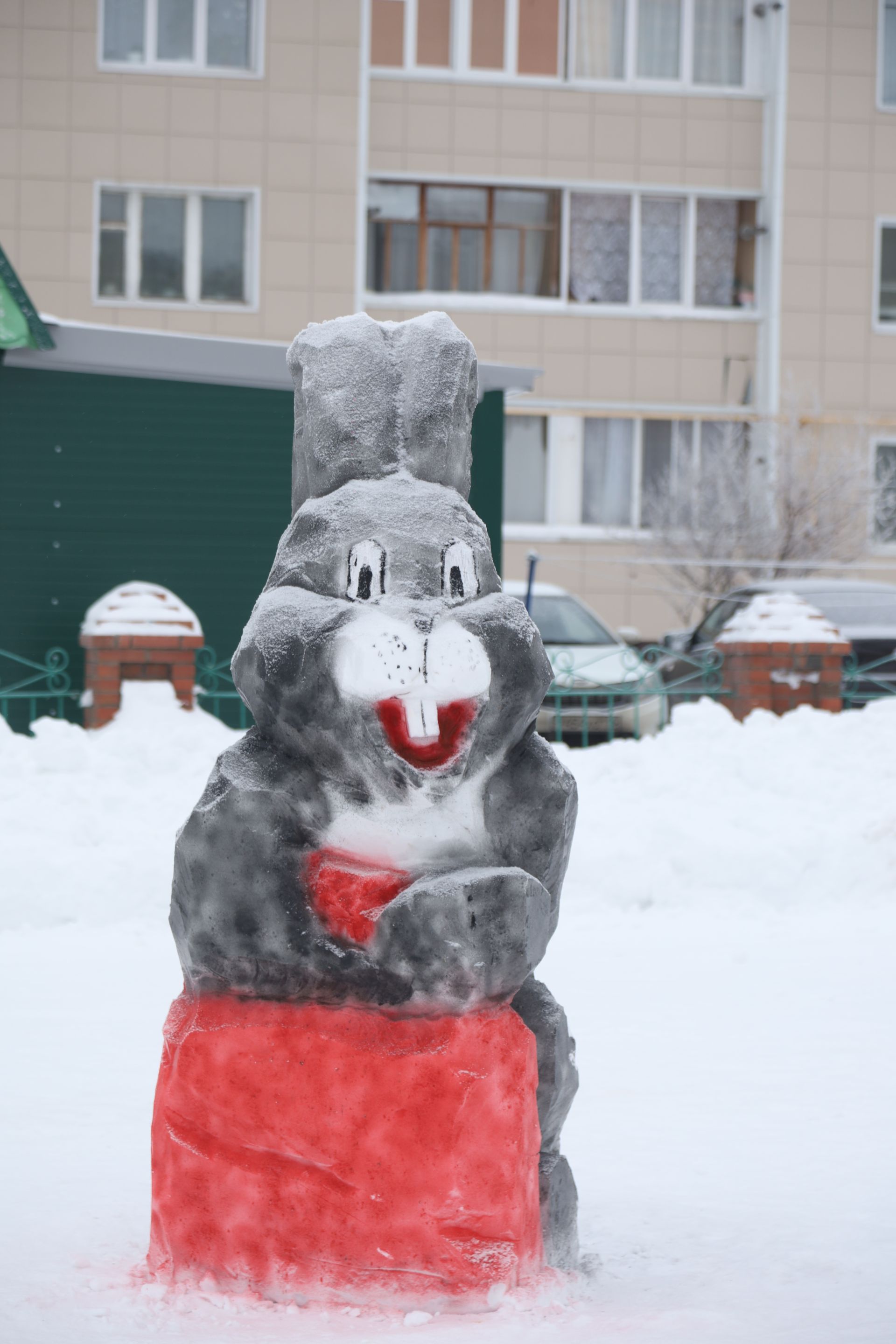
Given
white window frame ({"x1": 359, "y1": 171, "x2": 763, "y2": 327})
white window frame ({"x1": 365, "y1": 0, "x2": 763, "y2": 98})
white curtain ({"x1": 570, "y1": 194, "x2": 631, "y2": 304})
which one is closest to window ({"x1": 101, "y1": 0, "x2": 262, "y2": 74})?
white window frame ({"x1": 365, "y1": 0, "x2": 763, "y2": 98})

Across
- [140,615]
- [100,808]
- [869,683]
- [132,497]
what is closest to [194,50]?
[132,497]

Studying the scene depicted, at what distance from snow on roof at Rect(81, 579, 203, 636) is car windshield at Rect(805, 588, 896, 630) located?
5.69 metres

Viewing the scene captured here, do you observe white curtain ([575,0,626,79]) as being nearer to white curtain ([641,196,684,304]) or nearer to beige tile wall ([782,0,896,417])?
white curtain ([641,196,684,304])

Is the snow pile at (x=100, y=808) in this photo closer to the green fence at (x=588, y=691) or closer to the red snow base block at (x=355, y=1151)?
the green fence at (x=588, y=691)

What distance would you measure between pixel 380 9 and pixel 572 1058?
21.8 meters

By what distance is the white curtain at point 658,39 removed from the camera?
23.6m

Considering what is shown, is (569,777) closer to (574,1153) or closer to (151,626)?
(574,1153)

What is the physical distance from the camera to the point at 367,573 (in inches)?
123

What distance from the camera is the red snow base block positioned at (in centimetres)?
303

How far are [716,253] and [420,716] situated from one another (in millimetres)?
21924

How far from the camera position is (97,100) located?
72.6ft

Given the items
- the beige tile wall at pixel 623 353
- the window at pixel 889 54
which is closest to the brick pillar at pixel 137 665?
the beige tile wall at pixel 623 353

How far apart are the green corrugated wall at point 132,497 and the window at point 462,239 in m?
11.8

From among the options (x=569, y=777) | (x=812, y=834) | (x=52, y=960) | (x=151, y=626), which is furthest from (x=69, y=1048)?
(x=151, y=626)
